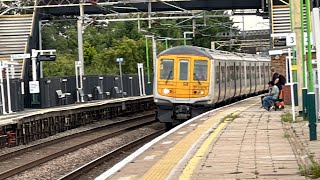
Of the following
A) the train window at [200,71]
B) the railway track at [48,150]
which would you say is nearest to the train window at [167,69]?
the train window at [200,71]

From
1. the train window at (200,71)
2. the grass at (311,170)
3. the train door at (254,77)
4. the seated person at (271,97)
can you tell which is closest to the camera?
the grass at (311,170)

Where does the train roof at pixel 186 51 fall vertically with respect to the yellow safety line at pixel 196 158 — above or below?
above

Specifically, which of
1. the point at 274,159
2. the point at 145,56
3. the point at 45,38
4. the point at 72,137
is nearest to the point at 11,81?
the point at 72,137

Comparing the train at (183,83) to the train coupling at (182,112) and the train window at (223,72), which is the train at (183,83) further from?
the train window at (223,72)

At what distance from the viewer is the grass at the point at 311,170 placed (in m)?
9.97

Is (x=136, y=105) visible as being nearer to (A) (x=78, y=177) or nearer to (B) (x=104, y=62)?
(A) (x=78, y=177)

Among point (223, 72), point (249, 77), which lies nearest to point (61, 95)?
point (249, 77)

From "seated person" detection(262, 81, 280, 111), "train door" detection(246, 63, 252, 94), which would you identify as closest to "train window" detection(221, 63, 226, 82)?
"seated person" detection(262, 81, 280, 111)

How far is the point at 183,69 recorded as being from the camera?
2641cm

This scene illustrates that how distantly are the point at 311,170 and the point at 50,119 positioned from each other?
1700 cm

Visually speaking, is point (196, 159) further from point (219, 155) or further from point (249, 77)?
point (249, 77)

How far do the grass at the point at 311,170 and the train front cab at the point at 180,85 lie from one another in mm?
14966

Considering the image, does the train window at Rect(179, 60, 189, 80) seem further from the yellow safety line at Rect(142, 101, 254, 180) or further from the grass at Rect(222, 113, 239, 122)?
the yellow safety line at Rect(142, 101, 254, 180)

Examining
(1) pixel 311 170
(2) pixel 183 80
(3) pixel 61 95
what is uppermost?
(2) pixel 183 80
